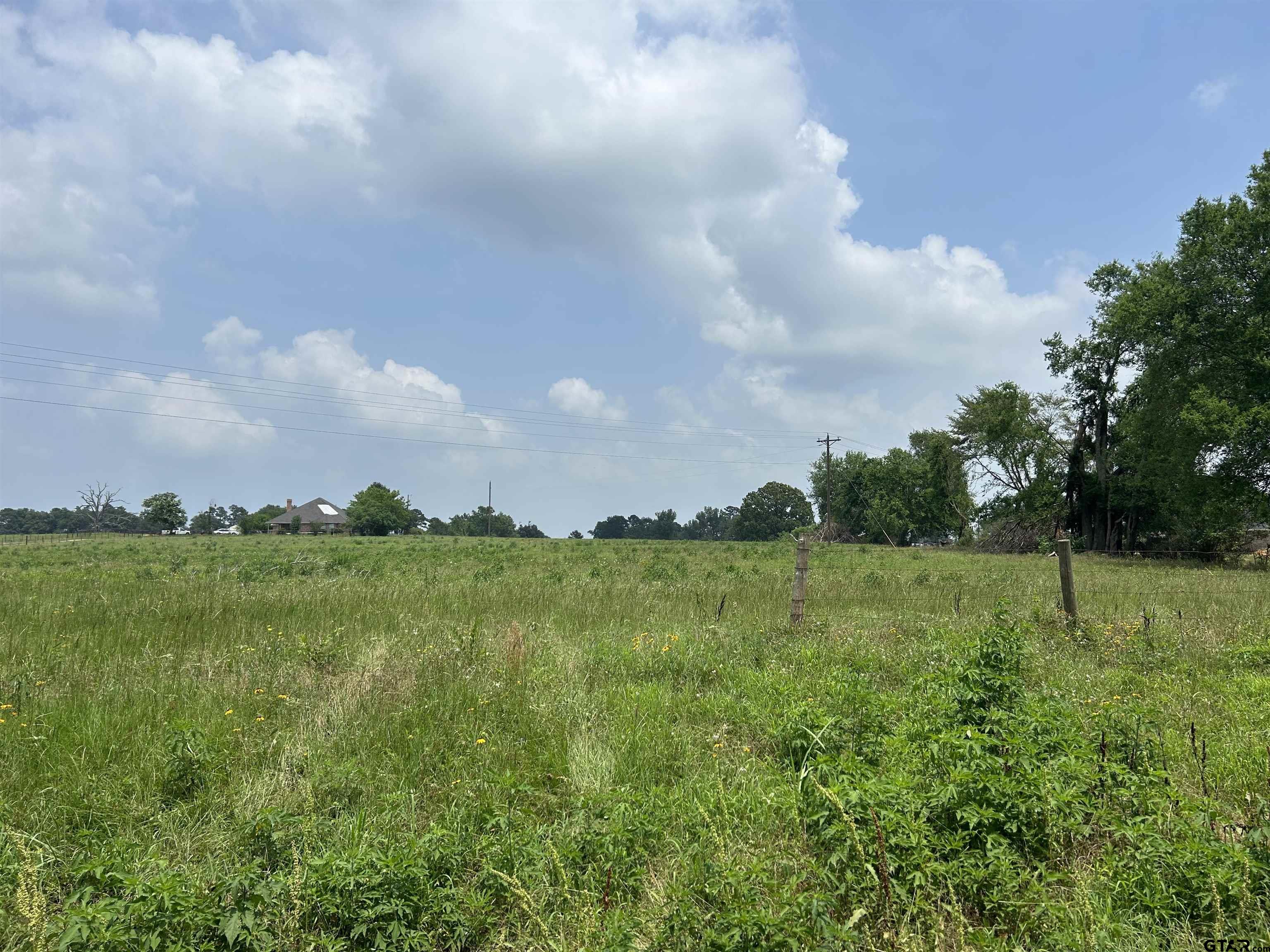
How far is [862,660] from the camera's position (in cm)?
819

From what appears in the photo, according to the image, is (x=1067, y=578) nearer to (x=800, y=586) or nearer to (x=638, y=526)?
(x=800, y=586)

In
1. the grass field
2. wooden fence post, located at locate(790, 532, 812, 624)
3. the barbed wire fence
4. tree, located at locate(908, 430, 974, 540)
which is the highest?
tree, located at locate(908, 430, 974, 540)

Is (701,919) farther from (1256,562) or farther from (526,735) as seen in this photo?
(1256,562)

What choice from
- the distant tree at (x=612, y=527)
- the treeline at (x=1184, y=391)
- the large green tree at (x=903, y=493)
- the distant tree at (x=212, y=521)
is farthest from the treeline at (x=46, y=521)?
the treeline at (x=1184, y=391)

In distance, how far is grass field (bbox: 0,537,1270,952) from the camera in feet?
11.1

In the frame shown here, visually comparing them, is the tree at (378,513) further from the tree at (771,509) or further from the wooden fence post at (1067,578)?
the wooden fence post at (1067,578)

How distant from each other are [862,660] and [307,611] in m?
8.64

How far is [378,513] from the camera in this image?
106 meters

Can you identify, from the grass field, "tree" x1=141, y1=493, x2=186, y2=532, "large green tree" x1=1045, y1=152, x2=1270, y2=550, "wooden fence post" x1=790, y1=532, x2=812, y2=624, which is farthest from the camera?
"tree" x1=141, y1=493, x2=186, y2=532

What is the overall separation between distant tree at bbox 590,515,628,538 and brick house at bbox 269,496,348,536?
5025 cm

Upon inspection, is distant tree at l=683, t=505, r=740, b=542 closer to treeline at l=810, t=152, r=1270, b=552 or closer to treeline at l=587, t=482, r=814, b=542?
treeline at l=587, t=482, r=814, b=542

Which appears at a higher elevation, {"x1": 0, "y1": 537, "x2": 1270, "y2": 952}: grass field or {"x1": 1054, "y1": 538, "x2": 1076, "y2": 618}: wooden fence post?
{"x1": 1054, "y1": 538, "x2": 1076, "y2": 618}: wooden fence post

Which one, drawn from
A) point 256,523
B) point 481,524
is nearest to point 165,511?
point 256,523

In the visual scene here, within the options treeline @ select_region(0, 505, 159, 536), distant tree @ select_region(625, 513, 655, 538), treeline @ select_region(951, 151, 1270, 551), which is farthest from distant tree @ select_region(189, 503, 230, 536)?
treeline @ select_region(951, 151, 1270, 551)
